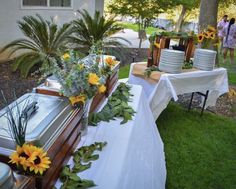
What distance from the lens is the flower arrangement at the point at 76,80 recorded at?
1531 millimetres


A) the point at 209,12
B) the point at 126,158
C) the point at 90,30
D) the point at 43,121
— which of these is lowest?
the point at 126,158

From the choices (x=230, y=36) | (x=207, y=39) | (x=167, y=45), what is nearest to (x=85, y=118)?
(x=167, y=45)

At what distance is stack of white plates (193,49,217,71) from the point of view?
3561 mm

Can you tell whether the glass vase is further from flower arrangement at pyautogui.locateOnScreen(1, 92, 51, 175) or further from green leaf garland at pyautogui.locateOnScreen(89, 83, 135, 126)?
flower arrangement at pyautogui.locateOnScreen(1, 92, 51, 175)

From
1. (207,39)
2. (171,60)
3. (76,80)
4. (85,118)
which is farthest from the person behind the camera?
(207,39)

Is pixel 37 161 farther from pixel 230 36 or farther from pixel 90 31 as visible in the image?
pixel 230 36

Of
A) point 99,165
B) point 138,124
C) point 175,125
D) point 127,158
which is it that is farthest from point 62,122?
point 175,125

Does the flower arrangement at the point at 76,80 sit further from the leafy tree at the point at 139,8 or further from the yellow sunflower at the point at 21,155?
the leafy tree at the point at 139,8

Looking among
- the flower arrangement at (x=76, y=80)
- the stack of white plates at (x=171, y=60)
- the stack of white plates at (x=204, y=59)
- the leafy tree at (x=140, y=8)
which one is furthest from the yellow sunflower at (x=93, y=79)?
the leafy tree at (x=140, y=8)

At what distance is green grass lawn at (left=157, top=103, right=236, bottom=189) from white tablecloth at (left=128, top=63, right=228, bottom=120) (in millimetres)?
531

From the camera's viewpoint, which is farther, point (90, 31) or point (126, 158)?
point (90, 31)

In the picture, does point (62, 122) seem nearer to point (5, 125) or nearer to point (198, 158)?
point (5, 125)

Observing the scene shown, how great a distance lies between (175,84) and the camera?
3.35m

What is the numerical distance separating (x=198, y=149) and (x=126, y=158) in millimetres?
2162
